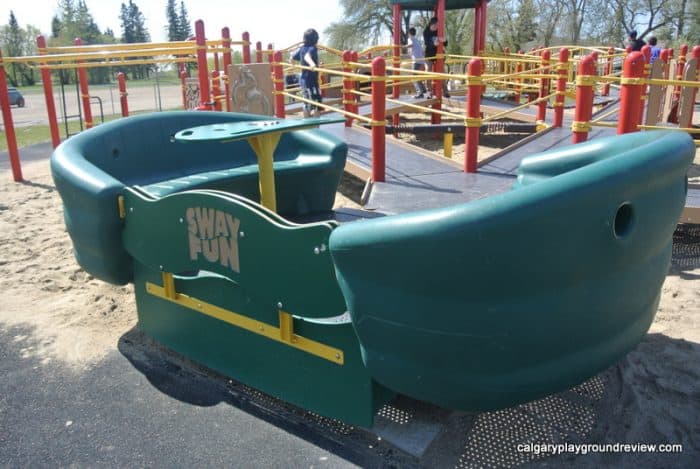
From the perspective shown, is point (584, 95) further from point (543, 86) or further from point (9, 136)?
point (543, 86)

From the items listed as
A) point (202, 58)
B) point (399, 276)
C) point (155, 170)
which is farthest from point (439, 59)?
point (399, 276)

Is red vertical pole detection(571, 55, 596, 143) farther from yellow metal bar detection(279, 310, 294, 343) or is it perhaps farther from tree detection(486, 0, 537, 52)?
tree detection(486, 0, 537, 52)

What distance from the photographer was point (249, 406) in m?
2.83

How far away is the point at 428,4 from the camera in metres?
13.9

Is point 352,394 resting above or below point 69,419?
above

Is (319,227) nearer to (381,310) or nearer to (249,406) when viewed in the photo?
(381,310)

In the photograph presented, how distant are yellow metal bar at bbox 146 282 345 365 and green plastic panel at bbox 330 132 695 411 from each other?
1.20 feet

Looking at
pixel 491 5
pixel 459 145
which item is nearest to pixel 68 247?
pixel 459 145

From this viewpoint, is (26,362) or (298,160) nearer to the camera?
(26,362)

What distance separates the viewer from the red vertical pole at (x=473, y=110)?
17.9 feet

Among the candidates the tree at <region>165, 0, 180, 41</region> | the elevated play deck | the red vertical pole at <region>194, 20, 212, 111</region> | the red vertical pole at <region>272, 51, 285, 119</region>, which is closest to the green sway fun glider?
the elevated play deck

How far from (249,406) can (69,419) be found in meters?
0.80

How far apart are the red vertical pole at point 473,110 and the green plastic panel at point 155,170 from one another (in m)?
1.45

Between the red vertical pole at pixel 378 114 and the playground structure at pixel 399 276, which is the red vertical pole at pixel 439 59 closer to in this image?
the red vertical pole at pixel 378 114
